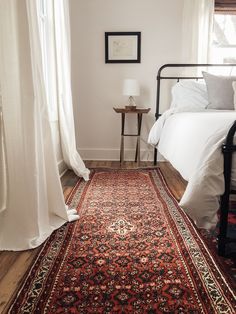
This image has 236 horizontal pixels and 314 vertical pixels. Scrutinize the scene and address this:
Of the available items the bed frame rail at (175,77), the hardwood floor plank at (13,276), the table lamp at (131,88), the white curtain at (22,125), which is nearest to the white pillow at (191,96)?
the bed frame rail at (175,77)

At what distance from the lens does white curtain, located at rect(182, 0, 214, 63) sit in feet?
11.2

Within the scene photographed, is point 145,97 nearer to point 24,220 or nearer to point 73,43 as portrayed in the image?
point 73,43

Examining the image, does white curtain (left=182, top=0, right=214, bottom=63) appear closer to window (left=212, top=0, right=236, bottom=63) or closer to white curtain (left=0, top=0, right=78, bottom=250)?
window (left=212, top=0, right=236, bottom=63)

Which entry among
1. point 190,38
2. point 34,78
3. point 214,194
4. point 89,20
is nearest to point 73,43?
point 89,20

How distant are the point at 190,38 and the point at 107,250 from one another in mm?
2944

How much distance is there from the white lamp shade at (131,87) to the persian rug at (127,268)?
66.9 inches

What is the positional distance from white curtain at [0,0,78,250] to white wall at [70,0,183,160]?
2161 millimetres

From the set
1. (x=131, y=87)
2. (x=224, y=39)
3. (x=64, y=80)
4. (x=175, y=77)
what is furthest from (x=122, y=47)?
(x=224, y=39)

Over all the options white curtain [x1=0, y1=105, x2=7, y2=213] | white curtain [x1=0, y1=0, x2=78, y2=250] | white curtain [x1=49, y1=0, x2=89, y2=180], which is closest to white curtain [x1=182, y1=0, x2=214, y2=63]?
white curtain [x1=49, y1=0, x2=89, y2=180]

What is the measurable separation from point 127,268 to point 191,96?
6.95ft

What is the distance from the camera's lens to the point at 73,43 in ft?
11.9

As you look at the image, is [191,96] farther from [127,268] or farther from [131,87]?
[127,268]

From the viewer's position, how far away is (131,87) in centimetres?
339

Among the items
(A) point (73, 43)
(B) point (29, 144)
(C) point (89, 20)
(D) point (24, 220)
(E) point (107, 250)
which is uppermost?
(C) point (89, 20)
